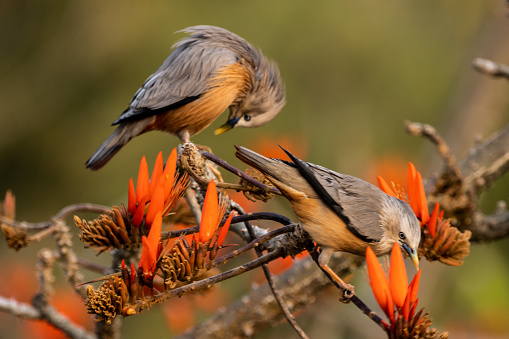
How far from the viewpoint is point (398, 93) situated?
7.50 metres

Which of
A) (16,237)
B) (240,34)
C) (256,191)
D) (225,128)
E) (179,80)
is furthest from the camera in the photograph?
(240,34)

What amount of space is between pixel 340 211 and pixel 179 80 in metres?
1.05

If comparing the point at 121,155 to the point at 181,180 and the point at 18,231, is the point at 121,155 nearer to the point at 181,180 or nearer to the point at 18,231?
the point at 18,231

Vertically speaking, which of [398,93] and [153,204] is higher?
[398,93]

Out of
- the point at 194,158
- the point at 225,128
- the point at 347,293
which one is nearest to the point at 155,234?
the point at 194,158

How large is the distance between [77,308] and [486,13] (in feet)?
15.8

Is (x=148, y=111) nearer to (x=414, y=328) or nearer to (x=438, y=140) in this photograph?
(x=438, y=140)

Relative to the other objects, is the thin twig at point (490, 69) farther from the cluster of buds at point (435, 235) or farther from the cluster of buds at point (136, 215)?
the cluster of buds at point (136, 215)

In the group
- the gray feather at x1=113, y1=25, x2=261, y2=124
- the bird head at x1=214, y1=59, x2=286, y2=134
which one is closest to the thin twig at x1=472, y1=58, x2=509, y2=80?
the bird head at x1=214, y1=59, x2=286, y2=134

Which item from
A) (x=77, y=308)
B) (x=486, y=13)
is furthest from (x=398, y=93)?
(x=77, y=308)

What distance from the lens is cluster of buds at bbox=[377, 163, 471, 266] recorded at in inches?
54.4

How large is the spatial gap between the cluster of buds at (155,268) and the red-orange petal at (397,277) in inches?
12.1

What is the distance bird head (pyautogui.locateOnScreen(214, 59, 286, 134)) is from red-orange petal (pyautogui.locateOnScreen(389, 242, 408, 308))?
1.51m

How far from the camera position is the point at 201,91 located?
2.23m
